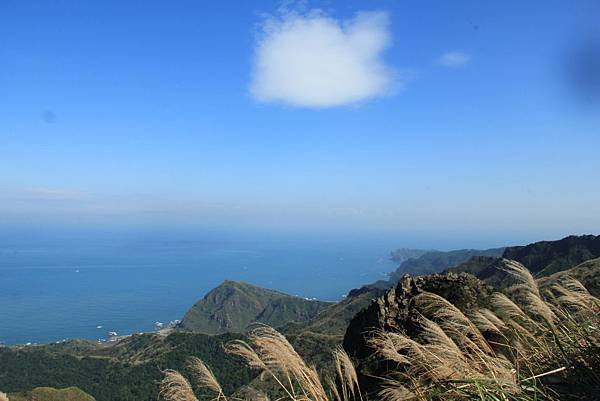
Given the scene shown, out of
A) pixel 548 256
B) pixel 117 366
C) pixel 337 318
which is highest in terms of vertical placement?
pixel 548 256

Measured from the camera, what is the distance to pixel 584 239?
111 meters

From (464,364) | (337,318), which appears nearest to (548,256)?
(337,318)

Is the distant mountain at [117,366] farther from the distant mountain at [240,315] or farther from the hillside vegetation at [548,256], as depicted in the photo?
the distant mountain at [240,315]

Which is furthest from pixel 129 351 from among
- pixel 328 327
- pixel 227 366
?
pixel 328 327

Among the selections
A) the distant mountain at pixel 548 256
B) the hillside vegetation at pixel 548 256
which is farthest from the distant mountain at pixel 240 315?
the hillside vegetation at pixel 548 256

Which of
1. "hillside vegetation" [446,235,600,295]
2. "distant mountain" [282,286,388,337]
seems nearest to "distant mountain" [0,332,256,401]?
"distant mountain" [282,286,388,337]

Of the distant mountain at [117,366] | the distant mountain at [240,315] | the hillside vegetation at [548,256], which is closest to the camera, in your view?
the distant mountain at [117,366]

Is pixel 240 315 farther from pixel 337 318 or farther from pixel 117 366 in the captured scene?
pixel 117 366

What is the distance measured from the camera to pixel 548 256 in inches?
4547

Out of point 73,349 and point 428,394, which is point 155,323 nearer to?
point 73,349

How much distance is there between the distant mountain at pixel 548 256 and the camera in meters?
98.0

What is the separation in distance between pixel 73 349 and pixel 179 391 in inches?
5729

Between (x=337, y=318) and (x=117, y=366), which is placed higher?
(x=337, y=318)

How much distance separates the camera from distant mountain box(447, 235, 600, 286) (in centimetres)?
9800
